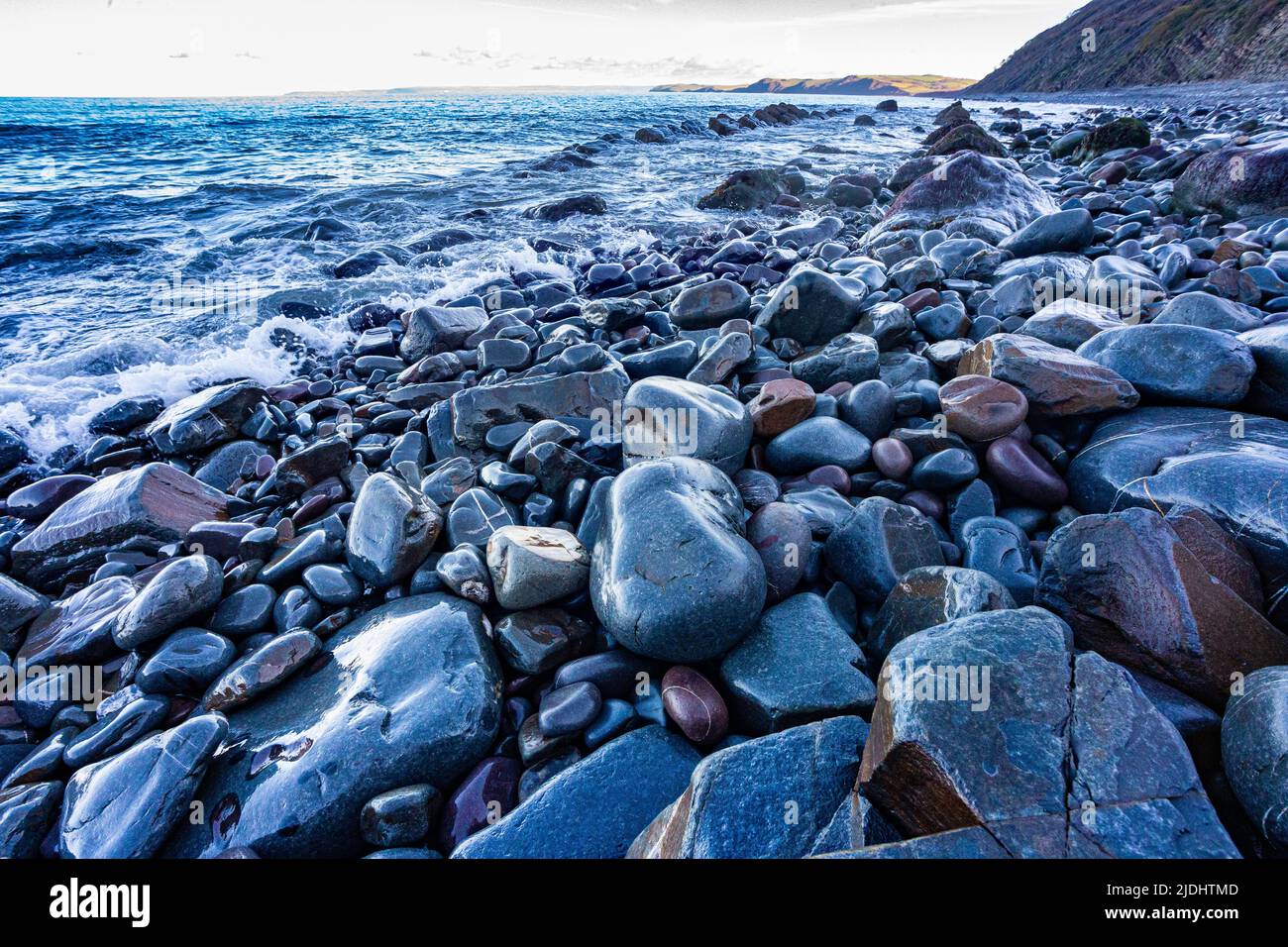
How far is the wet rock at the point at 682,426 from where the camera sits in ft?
9.60

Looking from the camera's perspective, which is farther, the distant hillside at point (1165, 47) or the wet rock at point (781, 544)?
the distant hillside at point (1165, 47)

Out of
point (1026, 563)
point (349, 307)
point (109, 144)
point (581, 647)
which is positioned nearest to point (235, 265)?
point (349, 307)

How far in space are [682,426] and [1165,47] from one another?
57270mm

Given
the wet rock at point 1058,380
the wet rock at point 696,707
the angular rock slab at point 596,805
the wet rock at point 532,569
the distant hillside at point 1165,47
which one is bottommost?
the angular rock slab at point 596,805

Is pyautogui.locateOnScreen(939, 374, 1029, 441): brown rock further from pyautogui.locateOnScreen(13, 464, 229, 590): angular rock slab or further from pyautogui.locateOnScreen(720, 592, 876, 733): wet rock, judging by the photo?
pyautogui.locateOnScreen(13, 464, 229, 590): angular rock slab

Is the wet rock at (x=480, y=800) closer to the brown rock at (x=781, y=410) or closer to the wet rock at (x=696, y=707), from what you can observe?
the wet rock at (x=696, y=707)

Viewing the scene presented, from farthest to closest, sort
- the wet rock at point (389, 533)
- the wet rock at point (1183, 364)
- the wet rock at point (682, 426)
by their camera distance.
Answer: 1. the wet rock at point (682, 426)
2. the wet rock at point (1183, 364)
3. the wet rock at point (389, 533)

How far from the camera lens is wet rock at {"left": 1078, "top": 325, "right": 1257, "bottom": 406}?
9.00 ft

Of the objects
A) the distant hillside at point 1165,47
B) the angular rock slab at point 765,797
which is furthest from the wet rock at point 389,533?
the distant hillside at point 1165,47

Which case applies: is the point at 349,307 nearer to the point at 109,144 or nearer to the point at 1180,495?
the point at 1180,495

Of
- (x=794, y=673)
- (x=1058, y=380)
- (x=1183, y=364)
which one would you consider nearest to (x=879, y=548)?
(x=794, y=673)

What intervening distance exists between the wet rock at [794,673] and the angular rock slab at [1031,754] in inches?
16.6

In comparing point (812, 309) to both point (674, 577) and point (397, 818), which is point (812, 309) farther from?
point (397, 818)

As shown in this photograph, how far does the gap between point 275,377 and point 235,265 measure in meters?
4.71
